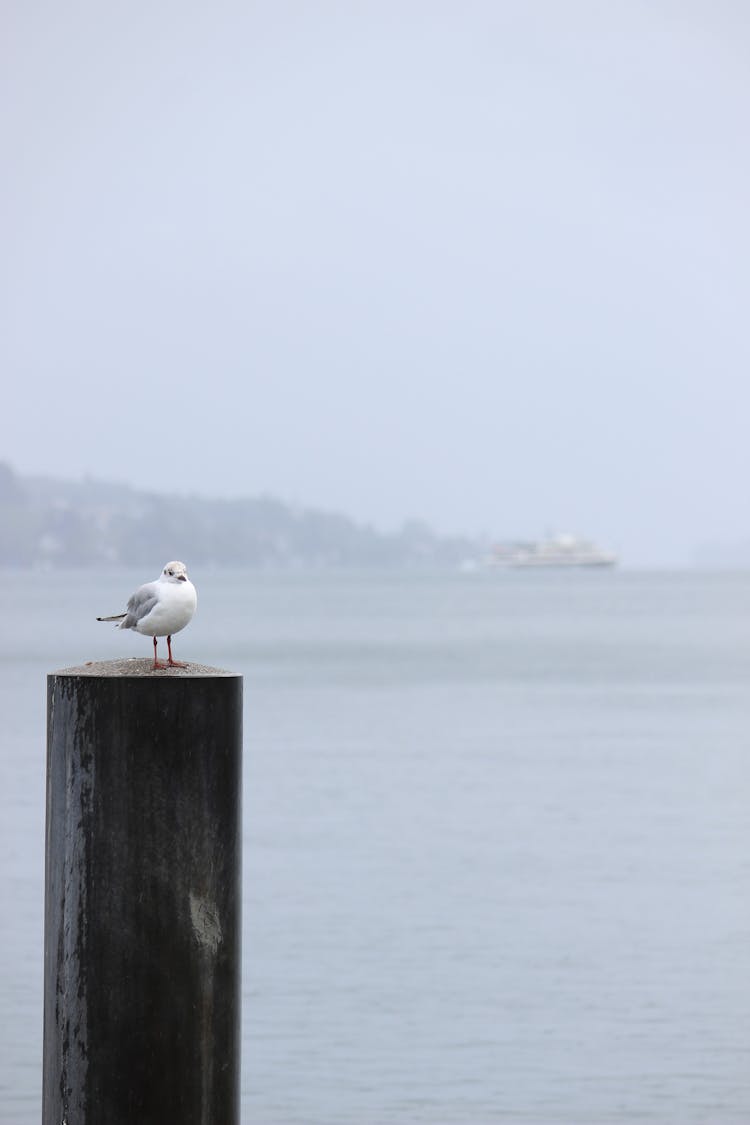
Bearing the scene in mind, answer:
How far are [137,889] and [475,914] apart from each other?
1244 centimetres

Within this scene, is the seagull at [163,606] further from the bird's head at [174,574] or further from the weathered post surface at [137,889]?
the weathered post surface at [137,889]

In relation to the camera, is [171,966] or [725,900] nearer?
[171,966]

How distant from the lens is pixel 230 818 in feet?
15.4

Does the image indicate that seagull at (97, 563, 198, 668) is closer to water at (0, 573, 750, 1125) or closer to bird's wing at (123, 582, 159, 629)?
Answer: bird's wing at (123, 582, 159, 629)

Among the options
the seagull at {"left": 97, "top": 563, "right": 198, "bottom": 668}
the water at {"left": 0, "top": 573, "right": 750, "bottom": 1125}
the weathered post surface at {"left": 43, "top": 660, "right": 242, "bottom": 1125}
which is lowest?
the water at {"left": 0, "top": 573, "right": 750, "bottom": 1125}

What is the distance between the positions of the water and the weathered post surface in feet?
20.6

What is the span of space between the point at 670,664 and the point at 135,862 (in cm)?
6664

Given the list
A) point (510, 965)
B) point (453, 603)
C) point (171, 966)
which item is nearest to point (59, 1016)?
point (171, 966)

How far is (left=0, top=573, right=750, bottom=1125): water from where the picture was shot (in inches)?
451

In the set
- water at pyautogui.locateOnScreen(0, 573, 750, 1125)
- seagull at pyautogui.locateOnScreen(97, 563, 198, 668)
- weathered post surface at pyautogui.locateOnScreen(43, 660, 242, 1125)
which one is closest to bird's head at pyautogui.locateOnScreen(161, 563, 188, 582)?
seagull at pyautogui.locateOnScreen(97, 563, 198, 668)

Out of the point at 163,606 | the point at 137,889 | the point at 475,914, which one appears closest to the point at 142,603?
the point at 163,606

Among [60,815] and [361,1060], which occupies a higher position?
[60,815]

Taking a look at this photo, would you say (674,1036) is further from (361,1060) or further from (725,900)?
(725,900)

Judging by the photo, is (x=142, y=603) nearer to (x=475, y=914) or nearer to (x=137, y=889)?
(x=137, y=889)
